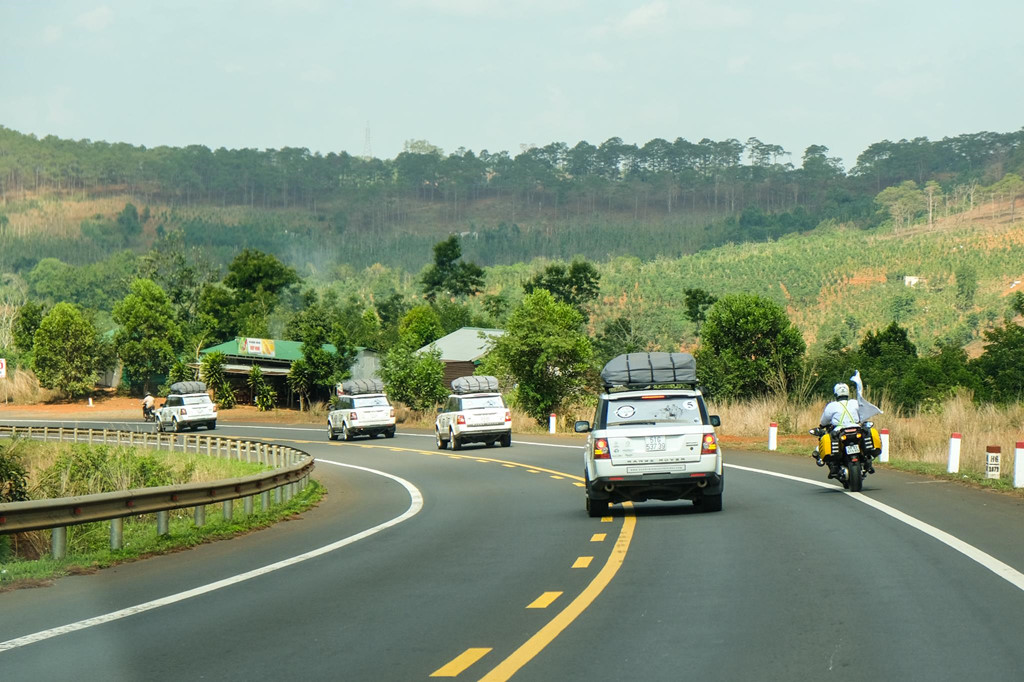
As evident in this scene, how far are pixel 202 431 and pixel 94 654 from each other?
5582 centimetres

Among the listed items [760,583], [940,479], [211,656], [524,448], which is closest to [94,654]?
[211,656]

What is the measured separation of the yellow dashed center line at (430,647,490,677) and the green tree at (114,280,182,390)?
88.8 meters

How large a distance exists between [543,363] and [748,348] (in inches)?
483

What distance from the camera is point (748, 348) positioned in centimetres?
6197

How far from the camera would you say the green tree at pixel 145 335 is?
93312 mm

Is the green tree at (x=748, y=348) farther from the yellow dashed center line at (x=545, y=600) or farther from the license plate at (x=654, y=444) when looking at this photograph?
the yellow dashed center line at (x=545, y=600)

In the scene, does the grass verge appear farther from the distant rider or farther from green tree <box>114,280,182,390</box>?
green tree <box>114,280,182,390</box>

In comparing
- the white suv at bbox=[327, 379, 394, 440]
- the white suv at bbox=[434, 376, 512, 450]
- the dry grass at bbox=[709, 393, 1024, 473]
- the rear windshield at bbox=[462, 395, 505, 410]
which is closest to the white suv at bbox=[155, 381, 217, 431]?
the white suv at bbox=[327, 379, 394, 440]

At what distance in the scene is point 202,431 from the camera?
6259cm

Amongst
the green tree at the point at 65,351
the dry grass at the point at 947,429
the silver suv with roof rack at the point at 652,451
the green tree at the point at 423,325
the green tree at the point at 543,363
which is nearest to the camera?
the silver suv with roof rack at the point at 652,451

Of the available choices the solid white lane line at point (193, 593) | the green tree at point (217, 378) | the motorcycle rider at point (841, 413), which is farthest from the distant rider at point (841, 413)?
the green tree at point (217, 378)

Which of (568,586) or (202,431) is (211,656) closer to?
(568,586)

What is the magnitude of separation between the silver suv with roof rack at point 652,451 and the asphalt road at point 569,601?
45cm

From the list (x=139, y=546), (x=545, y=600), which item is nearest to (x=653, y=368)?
(x=139, y=546)
